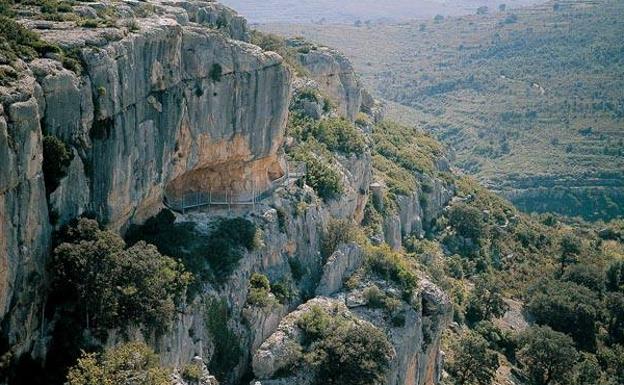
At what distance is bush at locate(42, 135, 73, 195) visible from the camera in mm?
37125

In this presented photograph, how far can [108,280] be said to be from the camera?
39031 millimetres

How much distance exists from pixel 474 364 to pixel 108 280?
136ft

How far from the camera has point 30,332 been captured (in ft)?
119

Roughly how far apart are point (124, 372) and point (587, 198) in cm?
14734

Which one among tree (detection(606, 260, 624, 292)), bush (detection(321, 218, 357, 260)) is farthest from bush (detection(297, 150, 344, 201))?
tree (detection(606, 260, 624, 292))

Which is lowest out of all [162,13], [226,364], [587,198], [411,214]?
[587,198]

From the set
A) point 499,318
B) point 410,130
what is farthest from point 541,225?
point 499,318

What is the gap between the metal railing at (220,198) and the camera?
5537cm

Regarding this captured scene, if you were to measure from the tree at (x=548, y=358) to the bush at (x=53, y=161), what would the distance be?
5377 centimetres

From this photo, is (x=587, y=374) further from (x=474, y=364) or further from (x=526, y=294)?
(x=526, y=294)

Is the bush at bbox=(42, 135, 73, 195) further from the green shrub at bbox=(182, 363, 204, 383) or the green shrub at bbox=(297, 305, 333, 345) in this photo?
the green shrub at bbox=(297, 305, 333, 345)

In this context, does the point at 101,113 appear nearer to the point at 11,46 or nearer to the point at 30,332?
the point at 11,46

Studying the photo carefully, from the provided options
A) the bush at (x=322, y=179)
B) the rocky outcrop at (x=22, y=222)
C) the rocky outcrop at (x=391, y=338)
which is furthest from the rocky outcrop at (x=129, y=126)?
the rocky outcrop at (x=391, y=338)

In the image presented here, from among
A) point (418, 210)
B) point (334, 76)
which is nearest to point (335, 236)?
point (418, 210)
